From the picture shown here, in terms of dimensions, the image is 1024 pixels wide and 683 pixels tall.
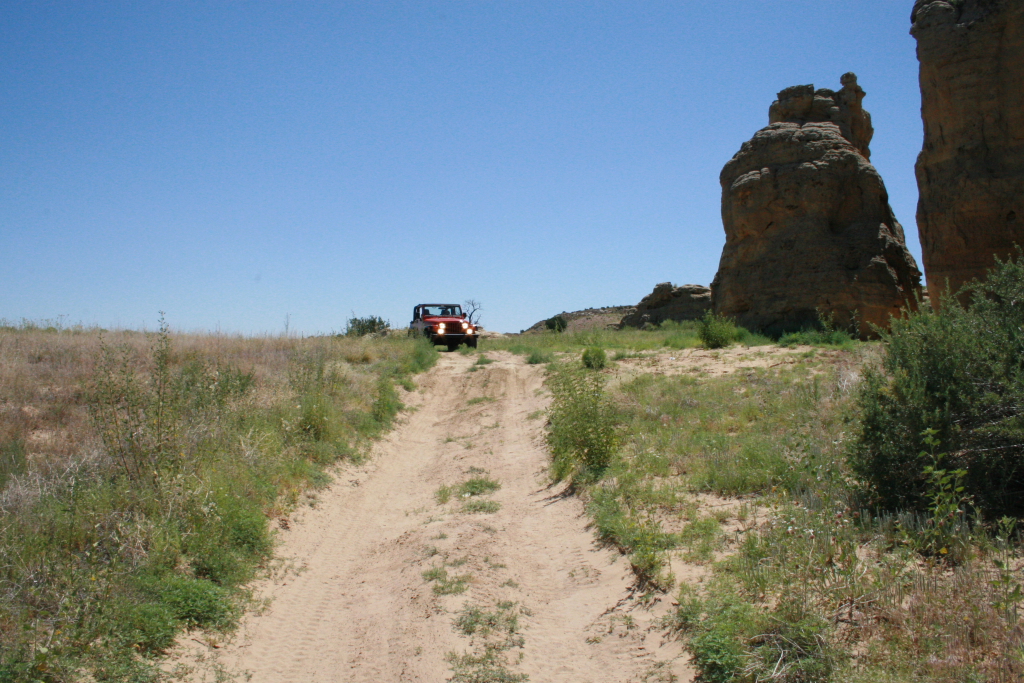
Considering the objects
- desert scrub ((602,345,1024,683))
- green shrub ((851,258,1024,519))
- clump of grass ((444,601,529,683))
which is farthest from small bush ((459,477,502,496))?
green shrub ((851,258,1024,519))

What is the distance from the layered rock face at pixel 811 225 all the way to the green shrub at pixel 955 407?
15.3 meters

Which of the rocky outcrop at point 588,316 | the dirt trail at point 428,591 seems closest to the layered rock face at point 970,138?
the dirt trail at point 428,591

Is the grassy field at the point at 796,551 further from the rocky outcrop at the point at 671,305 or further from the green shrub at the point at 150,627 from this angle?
the rocky outcrop at the point at 671,305

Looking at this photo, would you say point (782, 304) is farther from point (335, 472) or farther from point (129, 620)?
point (129, 620)

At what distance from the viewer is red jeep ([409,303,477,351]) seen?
27.8m

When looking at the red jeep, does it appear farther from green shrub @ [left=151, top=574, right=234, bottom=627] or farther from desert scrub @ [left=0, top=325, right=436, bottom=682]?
green shrub @ [left=151, top=574, right=234, bottom=627]

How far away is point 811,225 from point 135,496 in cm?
2126

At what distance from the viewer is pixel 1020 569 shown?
13.8 feet

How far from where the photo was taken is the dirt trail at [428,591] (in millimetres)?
5035

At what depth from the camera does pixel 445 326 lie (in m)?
28.0

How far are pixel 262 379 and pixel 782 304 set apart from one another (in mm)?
16705

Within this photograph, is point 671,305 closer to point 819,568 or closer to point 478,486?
point 478,486

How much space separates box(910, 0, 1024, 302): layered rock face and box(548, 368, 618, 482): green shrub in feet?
28.0

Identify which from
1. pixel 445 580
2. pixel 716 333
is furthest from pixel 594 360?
pixel 445 580
